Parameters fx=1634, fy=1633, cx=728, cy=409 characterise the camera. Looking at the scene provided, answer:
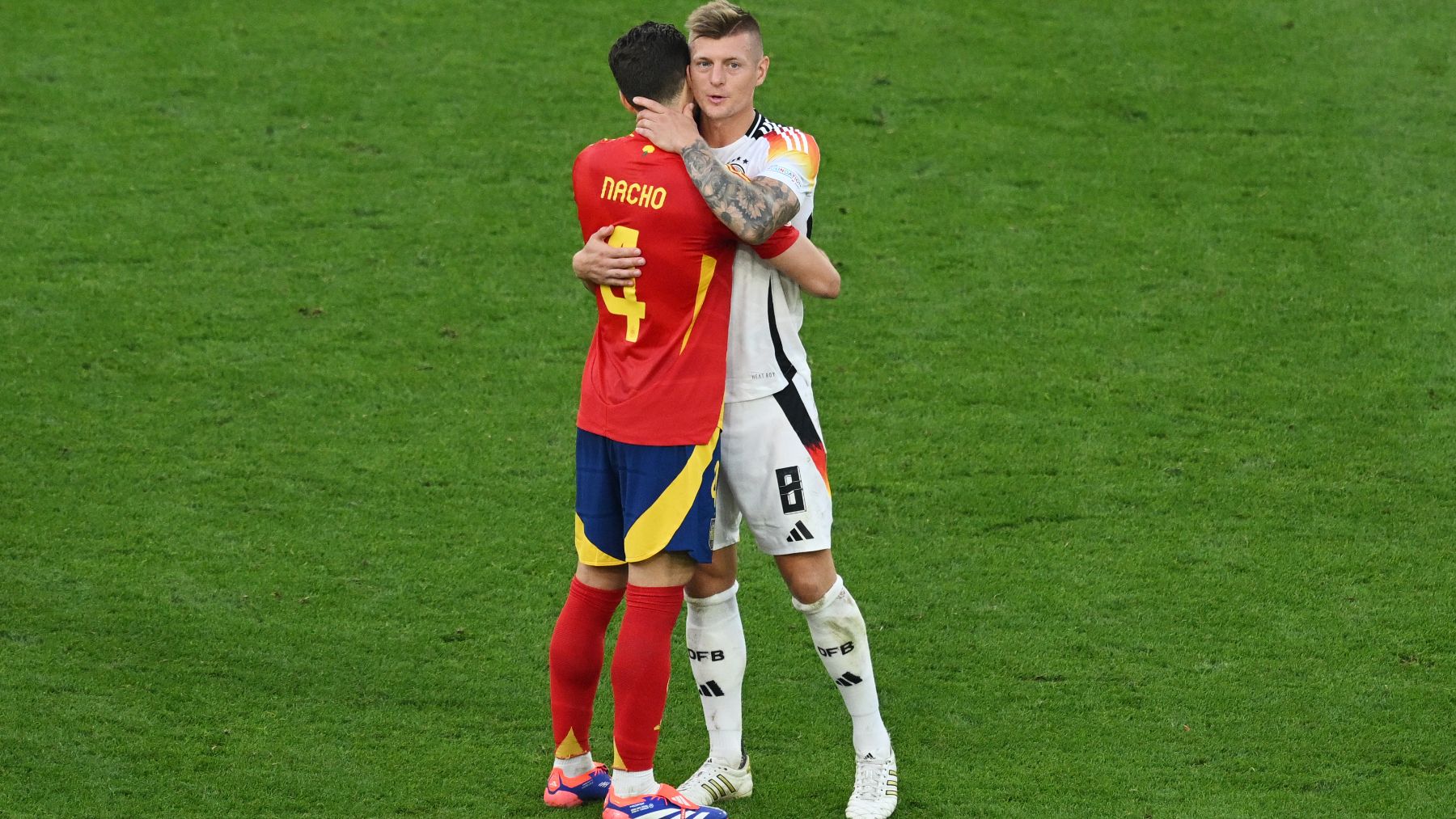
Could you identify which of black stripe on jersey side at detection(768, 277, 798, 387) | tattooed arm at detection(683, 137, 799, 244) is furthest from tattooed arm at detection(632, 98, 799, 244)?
black stripe on jersey side at detection(768, 277, 798, 387)

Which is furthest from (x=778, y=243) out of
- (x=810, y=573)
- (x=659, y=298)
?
(x=810, y=573)

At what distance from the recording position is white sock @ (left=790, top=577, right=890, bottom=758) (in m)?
4.11

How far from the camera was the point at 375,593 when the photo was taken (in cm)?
536

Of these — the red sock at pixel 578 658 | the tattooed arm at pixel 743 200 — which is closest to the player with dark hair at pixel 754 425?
the tattooed arm at pixel 743 200

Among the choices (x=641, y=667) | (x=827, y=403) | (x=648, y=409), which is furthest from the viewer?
(x=827, y=403)

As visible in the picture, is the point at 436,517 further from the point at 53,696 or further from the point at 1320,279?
the point at 1320,279

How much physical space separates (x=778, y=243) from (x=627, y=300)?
38 cm

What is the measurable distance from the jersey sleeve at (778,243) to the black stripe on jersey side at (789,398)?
19 cm

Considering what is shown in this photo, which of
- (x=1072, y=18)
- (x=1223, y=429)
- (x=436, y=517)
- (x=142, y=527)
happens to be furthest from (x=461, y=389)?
(x=1072, y=18)

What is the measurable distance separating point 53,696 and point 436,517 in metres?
1.57

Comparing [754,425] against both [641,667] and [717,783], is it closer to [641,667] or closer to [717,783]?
[641,667]

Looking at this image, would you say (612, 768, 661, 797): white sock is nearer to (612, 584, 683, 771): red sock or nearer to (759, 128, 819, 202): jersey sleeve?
(612, 584, 683, 771): red sock

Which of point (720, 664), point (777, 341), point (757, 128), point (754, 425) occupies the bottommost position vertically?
point (720, 664)

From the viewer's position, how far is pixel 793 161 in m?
3.80
